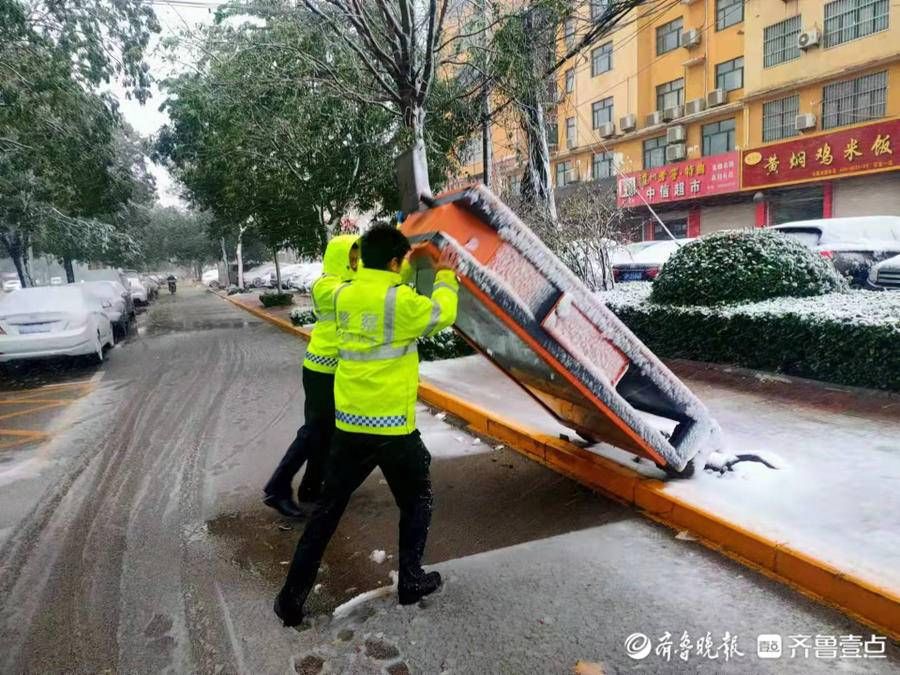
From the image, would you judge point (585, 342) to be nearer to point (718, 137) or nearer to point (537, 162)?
point (537, 162)

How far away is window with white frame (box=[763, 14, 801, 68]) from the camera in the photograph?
20.9 metres

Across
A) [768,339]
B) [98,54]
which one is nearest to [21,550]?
[768,339]

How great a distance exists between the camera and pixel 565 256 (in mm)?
9656

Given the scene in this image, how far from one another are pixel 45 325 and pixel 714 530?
10399mm

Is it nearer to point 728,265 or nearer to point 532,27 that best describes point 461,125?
point 532,27

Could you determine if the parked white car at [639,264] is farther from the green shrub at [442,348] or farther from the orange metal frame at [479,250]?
the orange metal frame at [479,250]

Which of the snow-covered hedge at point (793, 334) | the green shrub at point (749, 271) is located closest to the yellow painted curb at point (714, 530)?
the snow-covered hedge at point (793, 334)

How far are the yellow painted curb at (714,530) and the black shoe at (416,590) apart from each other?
1.45m

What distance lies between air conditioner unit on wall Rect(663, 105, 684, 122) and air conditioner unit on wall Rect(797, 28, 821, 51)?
5.09 m

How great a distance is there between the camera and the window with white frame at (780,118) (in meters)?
21.4

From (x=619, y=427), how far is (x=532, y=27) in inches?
298

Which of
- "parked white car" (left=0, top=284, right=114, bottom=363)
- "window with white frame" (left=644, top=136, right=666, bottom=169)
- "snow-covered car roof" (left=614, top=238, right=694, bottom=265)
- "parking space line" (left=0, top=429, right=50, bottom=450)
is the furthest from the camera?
"window with white frame" (left=644, top=136, right=666, bottom=169)

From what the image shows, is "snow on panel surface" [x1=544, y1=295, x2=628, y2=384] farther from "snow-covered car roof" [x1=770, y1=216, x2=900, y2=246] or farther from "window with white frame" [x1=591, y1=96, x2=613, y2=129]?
"window with white frame" [x1=591, y1=96, x2=613, y2=129]

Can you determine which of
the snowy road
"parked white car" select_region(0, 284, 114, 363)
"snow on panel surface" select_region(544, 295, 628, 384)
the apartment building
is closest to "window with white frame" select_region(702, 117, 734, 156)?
the apartment building
